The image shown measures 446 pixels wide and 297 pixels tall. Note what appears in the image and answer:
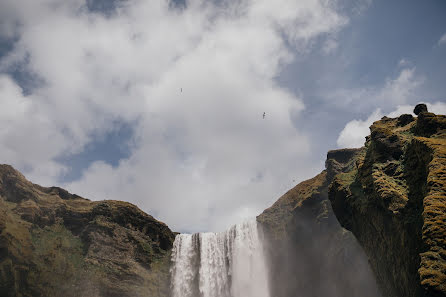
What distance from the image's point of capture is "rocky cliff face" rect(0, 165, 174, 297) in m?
47.2

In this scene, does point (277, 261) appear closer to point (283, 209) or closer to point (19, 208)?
point (283, 209)

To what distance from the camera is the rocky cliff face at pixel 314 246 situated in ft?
155

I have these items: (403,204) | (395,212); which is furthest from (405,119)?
(395,212)

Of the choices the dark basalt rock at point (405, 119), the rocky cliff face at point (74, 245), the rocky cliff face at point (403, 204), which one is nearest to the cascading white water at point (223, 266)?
the rocky cliff face at point (74, 245)

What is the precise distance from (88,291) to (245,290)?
A: 2912 centimetres

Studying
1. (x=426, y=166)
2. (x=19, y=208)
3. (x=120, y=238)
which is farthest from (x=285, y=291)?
(x=19, y=208)

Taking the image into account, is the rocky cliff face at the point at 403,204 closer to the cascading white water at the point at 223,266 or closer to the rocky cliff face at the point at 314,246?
the rocky cliff face at the point at 314,246

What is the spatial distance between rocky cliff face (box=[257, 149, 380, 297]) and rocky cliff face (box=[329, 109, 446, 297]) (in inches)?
824

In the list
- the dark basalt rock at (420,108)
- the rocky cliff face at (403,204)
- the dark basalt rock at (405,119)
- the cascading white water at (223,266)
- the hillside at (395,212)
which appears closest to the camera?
the rocky cliff face at (403,204)

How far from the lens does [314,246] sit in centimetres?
5556

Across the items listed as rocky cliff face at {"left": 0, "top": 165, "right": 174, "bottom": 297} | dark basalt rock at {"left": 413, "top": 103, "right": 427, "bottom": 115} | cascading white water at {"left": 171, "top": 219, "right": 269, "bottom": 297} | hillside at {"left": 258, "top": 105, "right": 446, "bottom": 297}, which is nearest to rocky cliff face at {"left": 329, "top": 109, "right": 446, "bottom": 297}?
hillside at {"left": 258, "top": 105, "right": 446, "bottom": 297}

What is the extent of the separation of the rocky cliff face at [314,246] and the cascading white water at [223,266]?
9.51 ft

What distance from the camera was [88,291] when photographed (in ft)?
167

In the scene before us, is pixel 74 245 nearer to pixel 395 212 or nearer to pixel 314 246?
pixel 314 246
